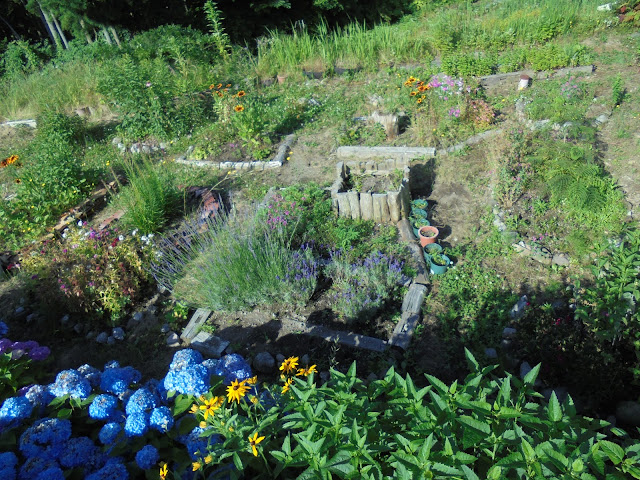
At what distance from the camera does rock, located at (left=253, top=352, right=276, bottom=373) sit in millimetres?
3424

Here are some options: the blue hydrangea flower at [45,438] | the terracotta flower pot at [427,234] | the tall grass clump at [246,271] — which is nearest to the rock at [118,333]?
the tall grass clump at [246,271]

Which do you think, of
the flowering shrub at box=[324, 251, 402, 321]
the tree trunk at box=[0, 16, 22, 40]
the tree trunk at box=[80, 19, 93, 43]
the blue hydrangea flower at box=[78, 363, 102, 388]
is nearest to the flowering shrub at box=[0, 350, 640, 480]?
the blue hydrangea flower at box=[78, 363, 102, 388]

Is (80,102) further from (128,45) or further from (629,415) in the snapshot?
(629,415)

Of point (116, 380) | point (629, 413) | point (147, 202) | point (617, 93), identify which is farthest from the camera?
point (617, 93)

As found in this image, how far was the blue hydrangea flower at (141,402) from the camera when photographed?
2.26 metres

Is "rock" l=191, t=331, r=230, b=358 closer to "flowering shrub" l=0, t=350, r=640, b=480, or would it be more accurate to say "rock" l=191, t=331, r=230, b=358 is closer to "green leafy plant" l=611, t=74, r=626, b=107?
"flowering shrub" l=0, t=350, r=640, b=480

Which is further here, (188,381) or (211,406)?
(188,381)

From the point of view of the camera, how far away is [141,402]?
227 centimetres

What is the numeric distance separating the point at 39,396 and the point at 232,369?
3.58 ft

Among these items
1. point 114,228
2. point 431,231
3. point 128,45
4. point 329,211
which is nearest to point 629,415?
point 431,231

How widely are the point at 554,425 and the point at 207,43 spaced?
386 inches

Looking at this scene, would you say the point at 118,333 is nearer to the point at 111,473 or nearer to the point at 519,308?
the point at 111,473

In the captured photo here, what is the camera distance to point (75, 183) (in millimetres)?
5883

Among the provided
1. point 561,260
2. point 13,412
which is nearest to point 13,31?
point 13,412
